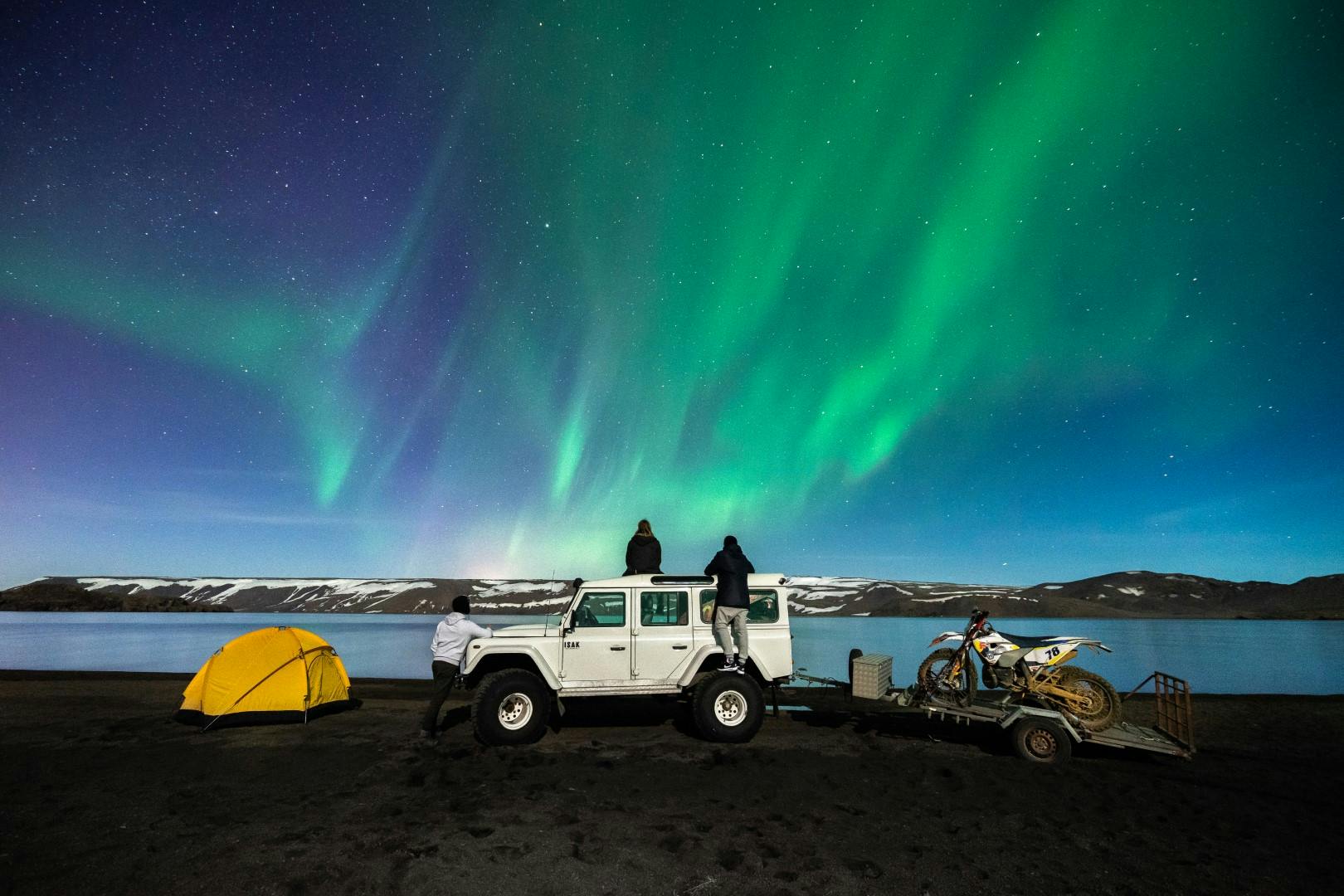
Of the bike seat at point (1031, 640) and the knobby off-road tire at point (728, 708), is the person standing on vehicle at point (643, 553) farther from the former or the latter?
the bike seat at point (1031, 640)

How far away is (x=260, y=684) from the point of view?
A: 38.6ft

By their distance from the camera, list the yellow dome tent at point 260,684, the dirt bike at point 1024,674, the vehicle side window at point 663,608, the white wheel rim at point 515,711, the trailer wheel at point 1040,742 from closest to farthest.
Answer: the trailer wheel at point 1040,742
the dirt bike at point 1024,674
the white wheel rim at point 515,711
the vehicle side window at point 663,608
the yellow dome tent at point 260,684

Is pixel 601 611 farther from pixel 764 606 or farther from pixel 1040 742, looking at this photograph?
pixel 1040 742

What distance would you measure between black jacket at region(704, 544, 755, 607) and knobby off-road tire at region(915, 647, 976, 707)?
319cm

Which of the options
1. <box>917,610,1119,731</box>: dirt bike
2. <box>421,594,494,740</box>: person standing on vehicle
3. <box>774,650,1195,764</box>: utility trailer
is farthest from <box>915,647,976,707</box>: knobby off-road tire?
<box>421,594,494,740</box>: person standing on vehicle

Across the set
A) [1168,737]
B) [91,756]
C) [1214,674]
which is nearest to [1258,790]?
[1168,737]

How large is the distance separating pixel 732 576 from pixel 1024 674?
16.0ft

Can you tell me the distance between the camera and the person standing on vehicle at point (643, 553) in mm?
11805

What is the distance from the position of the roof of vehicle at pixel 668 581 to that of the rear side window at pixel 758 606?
122 millimetres

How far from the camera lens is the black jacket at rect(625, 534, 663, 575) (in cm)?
1180

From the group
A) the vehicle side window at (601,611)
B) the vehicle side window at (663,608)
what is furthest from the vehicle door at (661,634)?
the vehicle side window at (601,611)

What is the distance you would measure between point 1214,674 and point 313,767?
47485mm

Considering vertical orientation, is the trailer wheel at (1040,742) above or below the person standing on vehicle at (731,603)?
below

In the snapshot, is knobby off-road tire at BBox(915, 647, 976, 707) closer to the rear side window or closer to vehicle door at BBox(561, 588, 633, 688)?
the rear side window
